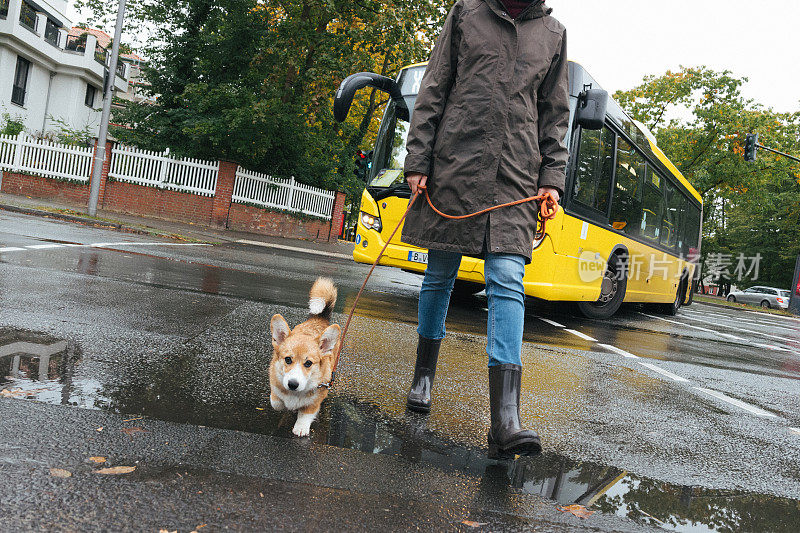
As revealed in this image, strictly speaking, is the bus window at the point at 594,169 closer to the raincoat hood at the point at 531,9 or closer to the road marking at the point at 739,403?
the road marking at the point at 739,403

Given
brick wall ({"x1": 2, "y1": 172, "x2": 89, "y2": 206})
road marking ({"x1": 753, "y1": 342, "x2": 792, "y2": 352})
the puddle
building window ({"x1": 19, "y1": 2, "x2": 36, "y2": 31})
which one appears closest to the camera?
the puddle

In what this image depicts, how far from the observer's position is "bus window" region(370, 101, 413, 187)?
31.7ft

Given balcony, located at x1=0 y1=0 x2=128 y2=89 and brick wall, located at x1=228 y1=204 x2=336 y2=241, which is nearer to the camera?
brick wall, located at x1=228 y1=204 x2=336 y2=241

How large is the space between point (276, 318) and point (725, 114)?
122ft

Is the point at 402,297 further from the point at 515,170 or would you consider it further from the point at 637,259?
the point at 515,170

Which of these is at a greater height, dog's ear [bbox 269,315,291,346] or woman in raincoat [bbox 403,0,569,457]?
woman in raincoat [bbox 403,0,569,457]

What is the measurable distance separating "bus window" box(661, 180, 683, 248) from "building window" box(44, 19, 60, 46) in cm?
3842

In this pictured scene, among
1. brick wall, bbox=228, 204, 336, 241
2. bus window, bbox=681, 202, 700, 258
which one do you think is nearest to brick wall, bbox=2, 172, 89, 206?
brick wall, bbox=228, 204, 336, 241

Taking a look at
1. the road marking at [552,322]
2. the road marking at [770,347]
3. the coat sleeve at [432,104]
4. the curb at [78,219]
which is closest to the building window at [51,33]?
the curb at [78,219]

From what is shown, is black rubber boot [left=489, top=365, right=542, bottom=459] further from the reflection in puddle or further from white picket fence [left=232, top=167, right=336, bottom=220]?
white picket fence [left=232, top=167, right=336, bottom=220]

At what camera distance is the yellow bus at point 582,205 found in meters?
8.70

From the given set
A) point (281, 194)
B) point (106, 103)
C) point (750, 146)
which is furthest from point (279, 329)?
point (750, 146)

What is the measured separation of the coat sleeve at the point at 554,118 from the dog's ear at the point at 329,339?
1.30 m

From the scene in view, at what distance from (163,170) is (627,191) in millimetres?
17383
